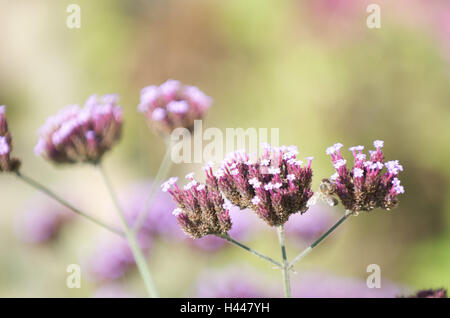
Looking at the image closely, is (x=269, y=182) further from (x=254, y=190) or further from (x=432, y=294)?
(x=432, y=294)

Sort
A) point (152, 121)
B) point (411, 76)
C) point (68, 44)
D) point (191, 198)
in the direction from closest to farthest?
point (191, 198) → point (152, 121) → point (411, 76) → point (68, 44)

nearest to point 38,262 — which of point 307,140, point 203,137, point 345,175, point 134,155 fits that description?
point 134,155

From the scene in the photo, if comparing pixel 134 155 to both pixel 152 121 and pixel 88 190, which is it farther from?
pixel 152 121

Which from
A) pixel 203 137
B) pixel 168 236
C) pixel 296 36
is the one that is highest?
pixel 296 36

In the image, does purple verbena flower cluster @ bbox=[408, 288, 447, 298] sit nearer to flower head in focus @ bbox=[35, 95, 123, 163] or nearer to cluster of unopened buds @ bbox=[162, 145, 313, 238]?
cluster of unopened buds @ bbox=[162, 145, 313, 238]

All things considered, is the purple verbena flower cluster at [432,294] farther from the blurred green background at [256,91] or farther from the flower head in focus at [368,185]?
the blurred green background at [256,91]

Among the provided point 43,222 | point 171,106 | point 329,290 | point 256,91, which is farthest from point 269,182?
point 256,91
